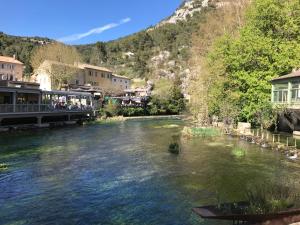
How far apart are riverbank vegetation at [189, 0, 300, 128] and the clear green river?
14.3 m

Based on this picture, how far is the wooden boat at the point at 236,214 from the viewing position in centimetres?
1122

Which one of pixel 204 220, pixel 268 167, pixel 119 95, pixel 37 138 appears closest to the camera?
pixel 204 220

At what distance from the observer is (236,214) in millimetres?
11320

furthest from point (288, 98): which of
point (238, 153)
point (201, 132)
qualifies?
point (238, 153)

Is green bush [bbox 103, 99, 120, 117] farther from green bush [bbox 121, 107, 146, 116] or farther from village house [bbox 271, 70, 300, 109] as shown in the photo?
village house [bbox 271, 70, 300, 109]

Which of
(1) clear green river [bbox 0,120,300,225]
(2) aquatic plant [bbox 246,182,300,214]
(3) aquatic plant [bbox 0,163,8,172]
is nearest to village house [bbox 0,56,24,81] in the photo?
(1) clear green river [bbox 0,120,300,225]

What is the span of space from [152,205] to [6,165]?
12977 mm

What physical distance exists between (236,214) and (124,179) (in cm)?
1026

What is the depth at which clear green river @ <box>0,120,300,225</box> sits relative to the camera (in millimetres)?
14617

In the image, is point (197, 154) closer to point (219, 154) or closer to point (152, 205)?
point (219, 154)

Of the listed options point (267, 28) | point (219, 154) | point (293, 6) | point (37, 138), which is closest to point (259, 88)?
point (267, 28)

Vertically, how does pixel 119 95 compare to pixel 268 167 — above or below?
above

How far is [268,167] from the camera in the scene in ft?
76.1

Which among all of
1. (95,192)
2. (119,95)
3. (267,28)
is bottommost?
(95,192)
